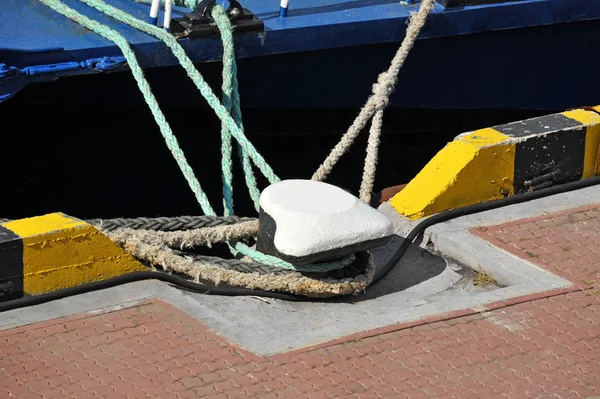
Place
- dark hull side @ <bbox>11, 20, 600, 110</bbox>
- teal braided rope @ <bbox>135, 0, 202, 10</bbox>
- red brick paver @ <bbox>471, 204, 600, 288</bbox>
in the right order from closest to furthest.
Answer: red brick paver @ <bbox>471, 204, 600, 288</bbox>, teal braided rope @ <bbox>135, 0, 202, 10</bbox>, dark hull side @ <bbox>11, 20, 600, 110</bbox>

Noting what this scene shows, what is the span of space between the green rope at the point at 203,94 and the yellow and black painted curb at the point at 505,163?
81cm

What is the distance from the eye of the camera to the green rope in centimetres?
497

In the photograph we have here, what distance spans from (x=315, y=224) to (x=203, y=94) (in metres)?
1.19

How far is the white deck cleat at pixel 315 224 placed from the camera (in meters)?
4.18

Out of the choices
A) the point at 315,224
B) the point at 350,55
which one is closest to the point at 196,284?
the point at 315,224

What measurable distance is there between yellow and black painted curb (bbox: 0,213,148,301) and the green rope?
730 millimetres

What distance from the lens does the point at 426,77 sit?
6125mm

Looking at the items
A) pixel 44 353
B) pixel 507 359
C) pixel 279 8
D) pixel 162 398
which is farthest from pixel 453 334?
pixel 279 8

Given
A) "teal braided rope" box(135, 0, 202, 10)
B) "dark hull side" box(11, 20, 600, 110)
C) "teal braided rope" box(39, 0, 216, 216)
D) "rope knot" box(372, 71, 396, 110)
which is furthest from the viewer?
"dark hull side" box(11, 20, 600, 110)

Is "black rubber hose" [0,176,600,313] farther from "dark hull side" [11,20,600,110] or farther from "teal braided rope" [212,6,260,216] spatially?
"dark hull side" [11,20,600,110]

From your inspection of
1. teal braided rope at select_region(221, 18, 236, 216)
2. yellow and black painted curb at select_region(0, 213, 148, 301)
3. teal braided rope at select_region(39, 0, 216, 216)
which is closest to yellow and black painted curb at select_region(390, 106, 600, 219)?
teal braided rope at select_region(221, 18, 236, 216)

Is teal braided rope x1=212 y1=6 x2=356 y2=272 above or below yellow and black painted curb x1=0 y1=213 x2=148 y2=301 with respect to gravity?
above

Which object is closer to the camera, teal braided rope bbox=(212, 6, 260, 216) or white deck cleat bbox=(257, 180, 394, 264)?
white deck cleat bbox=(257, 180, 394, 264)

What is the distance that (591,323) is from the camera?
4223mm
